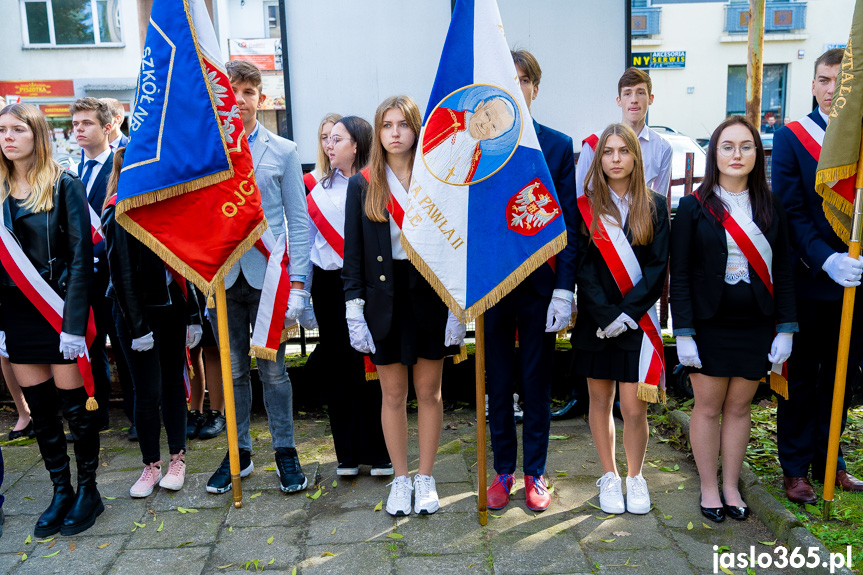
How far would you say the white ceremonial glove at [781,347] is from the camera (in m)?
3.31

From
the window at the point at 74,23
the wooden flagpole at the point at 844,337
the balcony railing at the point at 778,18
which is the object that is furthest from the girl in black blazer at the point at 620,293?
the balcony railing at the point at 778,18

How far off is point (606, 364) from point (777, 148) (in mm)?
1343

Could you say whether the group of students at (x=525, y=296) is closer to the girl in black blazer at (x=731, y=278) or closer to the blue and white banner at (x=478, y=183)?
the girl in black blazer at (x=731, y=278)

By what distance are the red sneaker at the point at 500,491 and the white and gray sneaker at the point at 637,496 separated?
0.57m

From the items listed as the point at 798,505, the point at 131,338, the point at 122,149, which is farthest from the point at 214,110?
the point at 798,505

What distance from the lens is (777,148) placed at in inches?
142

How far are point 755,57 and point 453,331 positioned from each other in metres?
4.82

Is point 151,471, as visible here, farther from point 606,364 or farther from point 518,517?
point 606,364

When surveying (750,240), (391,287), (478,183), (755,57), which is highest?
(755,57)

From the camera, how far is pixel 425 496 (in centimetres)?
362

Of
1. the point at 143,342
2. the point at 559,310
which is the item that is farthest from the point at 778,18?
the point at 143,342

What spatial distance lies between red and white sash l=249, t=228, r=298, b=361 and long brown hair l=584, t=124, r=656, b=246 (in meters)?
1.55

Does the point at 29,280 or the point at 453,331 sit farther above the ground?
the point at 29,280

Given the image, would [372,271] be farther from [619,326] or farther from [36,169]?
[36,169]
